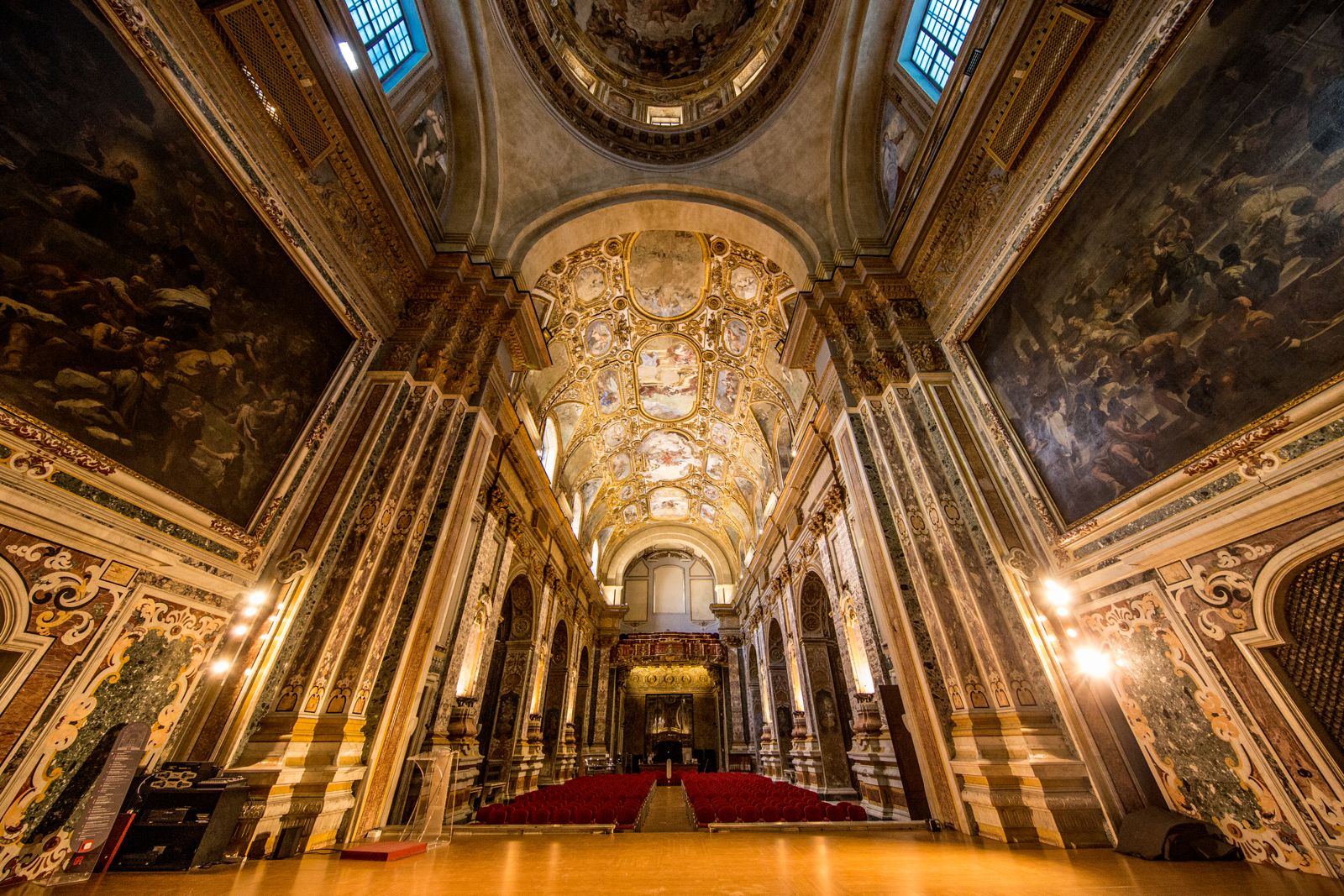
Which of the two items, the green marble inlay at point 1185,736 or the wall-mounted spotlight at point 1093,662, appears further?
the wall-mounted spotlight at point 1093,662

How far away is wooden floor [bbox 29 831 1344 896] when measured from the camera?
2861mm

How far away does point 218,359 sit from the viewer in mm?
4426

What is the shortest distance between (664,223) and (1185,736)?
417 inches

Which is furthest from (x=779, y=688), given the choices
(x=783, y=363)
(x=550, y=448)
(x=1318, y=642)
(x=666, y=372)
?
(x=1318, y=642)

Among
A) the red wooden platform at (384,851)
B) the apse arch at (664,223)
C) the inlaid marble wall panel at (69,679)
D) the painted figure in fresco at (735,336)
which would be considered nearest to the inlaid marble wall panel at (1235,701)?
the red wooden platform at (384,851)

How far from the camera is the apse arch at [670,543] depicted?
23.6m

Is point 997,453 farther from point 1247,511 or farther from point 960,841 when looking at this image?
point 960,841

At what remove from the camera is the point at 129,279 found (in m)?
3.69

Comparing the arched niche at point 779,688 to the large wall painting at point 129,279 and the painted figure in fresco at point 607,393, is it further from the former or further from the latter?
the large wall painting at point 129,279

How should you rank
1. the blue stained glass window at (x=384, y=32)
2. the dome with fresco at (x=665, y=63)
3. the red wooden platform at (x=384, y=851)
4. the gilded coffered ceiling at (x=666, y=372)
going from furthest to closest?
the gilded coffered ceiling at (x=666, y=372), the dome with fresco at (x=665, y=63), the blue stained glass window at (x=384, y=32), the red wooden platform at (x=384, y=851)

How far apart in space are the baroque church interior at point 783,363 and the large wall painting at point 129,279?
31 millimetres

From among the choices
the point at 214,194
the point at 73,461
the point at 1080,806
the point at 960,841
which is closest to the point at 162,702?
the point at 73,461

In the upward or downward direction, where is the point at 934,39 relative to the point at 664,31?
downward

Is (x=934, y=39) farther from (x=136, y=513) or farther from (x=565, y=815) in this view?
(x=565, y=815)
